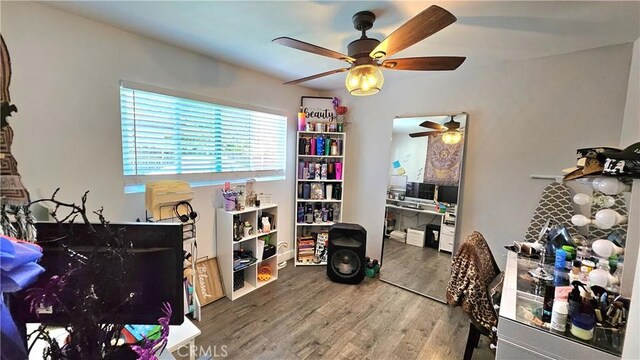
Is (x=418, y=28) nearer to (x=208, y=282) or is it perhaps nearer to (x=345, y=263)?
(x=345, y=263)

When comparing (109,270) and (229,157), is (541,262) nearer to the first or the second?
(109,270)

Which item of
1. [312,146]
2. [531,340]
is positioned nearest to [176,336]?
[531,340]

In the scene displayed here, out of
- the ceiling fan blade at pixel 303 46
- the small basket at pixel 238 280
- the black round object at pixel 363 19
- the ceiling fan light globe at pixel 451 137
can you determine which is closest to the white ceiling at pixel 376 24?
the black round object at pixel 363 19

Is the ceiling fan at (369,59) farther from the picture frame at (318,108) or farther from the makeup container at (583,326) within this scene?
the picture frame at (318,108)

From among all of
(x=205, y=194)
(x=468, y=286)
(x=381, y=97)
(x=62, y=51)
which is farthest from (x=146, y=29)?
(x=468, y=286)

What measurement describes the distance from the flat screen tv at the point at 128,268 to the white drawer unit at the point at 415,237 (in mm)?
2695

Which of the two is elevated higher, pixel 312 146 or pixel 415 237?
pixel 312 146

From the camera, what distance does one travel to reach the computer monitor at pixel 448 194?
2670 millimetres

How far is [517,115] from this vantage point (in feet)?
7.62

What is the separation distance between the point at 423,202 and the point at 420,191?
0.43ft

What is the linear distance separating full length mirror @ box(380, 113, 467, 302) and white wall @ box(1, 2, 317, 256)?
92.3 inches

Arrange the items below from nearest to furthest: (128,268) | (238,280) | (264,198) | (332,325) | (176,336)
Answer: (128,268) → (176,336) → (332,325) → (238,280) → (264,198)

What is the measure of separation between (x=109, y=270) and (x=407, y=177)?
279cm

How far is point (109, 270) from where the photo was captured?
2.25 feet
